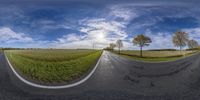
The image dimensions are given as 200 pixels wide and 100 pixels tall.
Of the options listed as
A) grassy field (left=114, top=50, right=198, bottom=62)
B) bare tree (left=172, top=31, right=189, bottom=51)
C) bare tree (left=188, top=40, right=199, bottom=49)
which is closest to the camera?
bare tree (left=188, top=40, right=199, bottom=49)

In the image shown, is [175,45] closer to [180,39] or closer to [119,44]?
[180,39]

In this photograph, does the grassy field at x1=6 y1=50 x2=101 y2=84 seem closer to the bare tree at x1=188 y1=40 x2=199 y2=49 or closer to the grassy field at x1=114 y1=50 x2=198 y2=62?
the grassy field at x1=114 y1=50 x2=198 y2=62

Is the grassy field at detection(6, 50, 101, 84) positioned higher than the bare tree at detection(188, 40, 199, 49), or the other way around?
the bare tree at detection(188, 40, 199, 49)

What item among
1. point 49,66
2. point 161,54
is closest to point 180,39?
point 161,54

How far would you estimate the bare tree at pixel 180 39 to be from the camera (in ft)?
27.3

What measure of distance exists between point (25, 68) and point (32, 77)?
1233 millimetres

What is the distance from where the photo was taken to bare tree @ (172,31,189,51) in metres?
8.34

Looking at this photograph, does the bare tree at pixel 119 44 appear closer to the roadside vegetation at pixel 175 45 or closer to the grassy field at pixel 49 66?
the roadside vegetation at pixel 175 45

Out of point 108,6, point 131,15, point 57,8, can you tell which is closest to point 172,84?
point 131,15

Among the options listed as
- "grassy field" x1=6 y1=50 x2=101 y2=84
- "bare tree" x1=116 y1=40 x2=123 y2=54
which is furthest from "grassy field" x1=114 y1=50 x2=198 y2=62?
"grassy field" x1=6 y1=50 x2=101 y2=84

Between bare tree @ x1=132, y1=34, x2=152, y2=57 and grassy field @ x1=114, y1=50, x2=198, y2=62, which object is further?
grassy field @ x1=114, y1=50, x2=198, y2=62

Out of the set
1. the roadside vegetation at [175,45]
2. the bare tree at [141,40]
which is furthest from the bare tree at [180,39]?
the bare tree at [141,40]

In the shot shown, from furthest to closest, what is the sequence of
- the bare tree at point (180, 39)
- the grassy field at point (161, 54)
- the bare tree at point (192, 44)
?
the grassy field at point (161, 54), the bare tree at point (180, 39), the bare tree at point (192, 44)

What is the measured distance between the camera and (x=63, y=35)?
8516 millimetres
